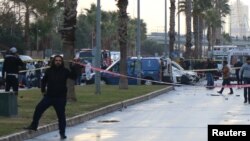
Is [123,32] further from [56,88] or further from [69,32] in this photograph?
[56,88]

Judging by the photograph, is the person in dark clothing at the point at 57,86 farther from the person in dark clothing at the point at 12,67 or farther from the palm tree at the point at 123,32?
the palm tree at the point at 123,32

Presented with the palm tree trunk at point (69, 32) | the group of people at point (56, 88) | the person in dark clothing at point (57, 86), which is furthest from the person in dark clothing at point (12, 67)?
the person in dark clothing at point (57, 86)

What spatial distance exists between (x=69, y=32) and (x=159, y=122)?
655 centimetres

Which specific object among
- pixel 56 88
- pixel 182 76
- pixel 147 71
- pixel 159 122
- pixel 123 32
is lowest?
pixel 159 122

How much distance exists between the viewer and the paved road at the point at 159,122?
15.3m

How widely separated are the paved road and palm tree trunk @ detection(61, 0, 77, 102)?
201 centimetres

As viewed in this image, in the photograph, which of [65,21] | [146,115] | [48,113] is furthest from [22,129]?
[65,21]

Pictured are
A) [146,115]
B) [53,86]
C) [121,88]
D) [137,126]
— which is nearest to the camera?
[53,86]

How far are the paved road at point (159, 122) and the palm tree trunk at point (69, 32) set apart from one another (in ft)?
6.59

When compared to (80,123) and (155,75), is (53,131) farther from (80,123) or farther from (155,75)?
(155,75)

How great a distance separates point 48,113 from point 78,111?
132 centimetres

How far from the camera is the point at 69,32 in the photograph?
79.5 feet

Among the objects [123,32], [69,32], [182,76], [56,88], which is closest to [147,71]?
[182,76]

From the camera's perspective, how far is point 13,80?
74.3 ft
